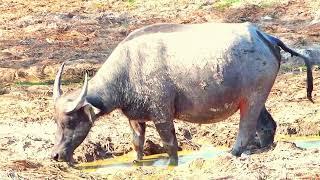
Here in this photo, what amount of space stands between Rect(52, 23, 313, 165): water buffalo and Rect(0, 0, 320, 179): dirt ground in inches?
26.0

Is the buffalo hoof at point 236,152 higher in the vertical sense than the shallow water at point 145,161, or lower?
higher

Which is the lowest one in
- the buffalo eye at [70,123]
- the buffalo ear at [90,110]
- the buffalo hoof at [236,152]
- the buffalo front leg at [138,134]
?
the buffalo hoof at [236,152]

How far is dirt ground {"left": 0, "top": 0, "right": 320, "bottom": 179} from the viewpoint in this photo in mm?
9359

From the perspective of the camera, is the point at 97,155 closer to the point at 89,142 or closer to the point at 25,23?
the point at 89,142

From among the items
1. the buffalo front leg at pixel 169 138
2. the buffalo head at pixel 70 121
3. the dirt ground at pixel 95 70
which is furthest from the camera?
the buffalo front leg at pixel 169 138

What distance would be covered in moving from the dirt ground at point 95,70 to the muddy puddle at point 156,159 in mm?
206

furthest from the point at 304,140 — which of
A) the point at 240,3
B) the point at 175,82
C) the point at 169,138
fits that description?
the point at 240,3

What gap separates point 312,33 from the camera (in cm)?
2136

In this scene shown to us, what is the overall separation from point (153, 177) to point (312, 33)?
12.9 m

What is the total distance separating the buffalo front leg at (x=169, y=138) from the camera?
10.6 meters

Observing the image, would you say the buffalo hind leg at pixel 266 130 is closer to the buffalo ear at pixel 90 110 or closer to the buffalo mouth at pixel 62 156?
the buffalo ear at pixel 90 110

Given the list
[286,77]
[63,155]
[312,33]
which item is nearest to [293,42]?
[312,33]

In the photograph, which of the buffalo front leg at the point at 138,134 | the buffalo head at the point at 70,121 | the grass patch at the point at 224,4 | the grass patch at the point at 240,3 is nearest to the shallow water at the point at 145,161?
the buffalo front leg at the point at 138,134

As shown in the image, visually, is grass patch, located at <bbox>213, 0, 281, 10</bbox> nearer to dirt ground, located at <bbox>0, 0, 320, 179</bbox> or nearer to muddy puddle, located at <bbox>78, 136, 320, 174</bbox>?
dirt ground, located at <bbox>0, 0, 320, 179</bbox>
